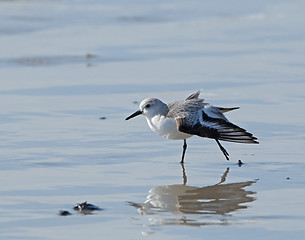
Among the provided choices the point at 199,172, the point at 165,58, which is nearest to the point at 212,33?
the point at 165,58

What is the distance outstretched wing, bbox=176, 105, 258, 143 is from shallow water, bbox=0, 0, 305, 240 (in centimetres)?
28

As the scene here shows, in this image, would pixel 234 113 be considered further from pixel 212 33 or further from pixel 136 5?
pixel 136 5

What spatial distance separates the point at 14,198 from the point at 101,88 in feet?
14.0

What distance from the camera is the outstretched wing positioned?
5.83 meters

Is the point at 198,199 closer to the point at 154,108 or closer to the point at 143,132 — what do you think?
the point at 154,108

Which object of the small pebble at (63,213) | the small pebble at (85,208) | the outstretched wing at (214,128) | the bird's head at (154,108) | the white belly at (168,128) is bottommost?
the small pebble at (63,213)

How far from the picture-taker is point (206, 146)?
6.68 meters

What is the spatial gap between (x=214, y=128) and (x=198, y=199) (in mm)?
1018

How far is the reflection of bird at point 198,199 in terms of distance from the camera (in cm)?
479

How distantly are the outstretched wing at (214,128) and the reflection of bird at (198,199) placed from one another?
0.46 meters

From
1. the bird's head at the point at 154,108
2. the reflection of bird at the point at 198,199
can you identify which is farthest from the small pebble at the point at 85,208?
the bird's head at the point at 154,108

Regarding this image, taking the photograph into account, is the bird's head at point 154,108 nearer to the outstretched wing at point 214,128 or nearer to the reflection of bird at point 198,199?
the outstretched wing at point 214,128

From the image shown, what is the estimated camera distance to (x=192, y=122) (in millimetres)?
5969

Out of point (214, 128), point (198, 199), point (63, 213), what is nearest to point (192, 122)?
point (214, 128)
